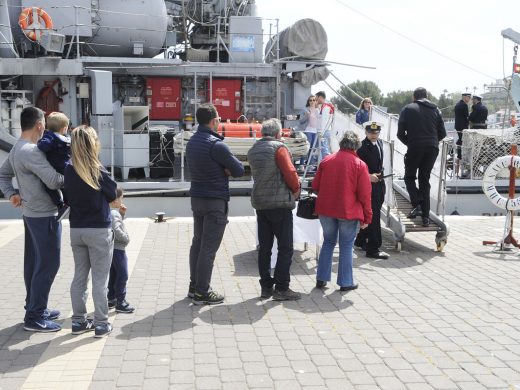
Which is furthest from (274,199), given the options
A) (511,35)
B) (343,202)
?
(511,35)

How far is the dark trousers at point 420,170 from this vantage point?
8430 millimetres

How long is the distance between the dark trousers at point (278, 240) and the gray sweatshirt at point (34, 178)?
1.99 metres

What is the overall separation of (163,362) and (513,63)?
1321 cm

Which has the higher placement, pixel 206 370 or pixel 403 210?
pixel 403 210

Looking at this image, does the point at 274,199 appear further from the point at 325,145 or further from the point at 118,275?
the point at 325,145

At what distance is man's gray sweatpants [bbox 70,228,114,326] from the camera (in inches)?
194

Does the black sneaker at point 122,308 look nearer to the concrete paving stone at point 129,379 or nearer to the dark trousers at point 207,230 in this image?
the dark trousers at point 207,230

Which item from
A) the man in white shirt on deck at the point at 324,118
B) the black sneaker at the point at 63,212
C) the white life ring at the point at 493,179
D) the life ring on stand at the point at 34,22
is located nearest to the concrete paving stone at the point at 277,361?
the black sneaker at the point at 63,212

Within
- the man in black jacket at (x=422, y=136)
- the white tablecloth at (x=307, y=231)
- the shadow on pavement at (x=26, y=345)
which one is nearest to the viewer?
the shadow on pavement at (x=26, y=345)

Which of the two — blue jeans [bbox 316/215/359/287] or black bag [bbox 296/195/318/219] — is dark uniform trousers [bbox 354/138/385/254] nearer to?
black bag [bbox 296/195/318/219]

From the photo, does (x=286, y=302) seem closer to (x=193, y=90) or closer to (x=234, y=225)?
(x=234, y=225)

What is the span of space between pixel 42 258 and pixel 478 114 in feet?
37.3

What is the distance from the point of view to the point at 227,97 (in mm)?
15109

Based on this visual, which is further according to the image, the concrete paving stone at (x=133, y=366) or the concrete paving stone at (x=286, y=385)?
the concrete paving stone at (x=133, y=366)
